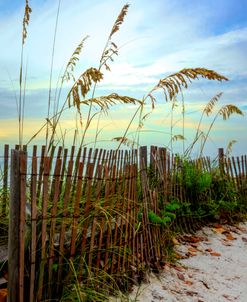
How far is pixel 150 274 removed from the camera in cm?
408

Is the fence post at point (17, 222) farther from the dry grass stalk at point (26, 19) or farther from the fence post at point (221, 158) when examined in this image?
the fence post at point (221, 158)

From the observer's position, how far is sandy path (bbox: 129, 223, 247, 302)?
12.7ft

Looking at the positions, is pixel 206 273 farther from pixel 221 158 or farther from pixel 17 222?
pixel 221 158

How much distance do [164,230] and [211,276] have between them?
2.22 feet

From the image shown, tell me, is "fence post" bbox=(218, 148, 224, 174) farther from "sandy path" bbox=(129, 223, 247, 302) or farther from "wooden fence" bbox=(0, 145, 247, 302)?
"wooden fence" bbox=(0, 145, 247, 302)

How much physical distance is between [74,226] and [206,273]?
2.17 meters

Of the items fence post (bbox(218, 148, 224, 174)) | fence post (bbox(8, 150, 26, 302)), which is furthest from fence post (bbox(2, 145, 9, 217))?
fence post (bbox(218, 148, 224, 174))

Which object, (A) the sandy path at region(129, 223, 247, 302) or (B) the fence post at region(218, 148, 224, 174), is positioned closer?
(A) the sandy path at region(129, 223, 247, 302)

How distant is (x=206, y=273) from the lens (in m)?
4.64

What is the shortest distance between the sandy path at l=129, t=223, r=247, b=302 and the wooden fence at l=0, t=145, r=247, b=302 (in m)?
0.22

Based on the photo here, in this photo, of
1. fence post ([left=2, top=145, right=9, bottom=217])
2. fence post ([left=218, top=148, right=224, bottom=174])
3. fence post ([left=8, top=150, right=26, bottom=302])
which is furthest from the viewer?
fence post ([left=218, top=148, right=224, bottom=174])

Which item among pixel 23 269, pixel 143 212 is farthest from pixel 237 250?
pixel 23 269

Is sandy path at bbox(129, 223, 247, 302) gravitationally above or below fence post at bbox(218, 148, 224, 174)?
below

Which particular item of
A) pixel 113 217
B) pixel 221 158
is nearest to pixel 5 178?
pixel 113 217
